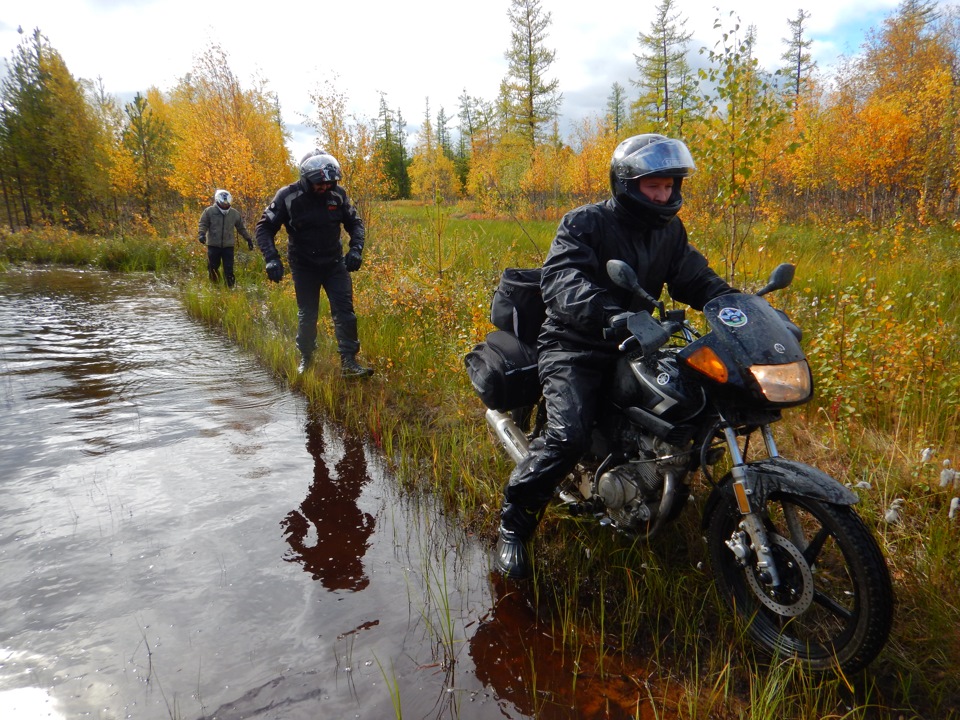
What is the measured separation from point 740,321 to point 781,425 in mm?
2098

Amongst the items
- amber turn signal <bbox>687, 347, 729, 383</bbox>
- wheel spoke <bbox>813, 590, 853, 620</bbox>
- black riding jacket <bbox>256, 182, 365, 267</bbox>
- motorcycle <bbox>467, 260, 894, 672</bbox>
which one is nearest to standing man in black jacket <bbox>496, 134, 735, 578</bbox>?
motorcycle <bbox>467, 260, 894, 672</bbox>

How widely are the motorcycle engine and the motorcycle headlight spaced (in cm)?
52

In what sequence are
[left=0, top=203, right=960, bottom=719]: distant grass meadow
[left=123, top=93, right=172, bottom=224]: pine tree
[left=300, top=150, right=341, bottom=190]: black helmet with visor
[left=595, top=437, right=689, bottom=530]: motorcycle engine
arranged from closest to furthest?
[left=0, top=203, right=960, bottom=719]: distant grass meadow
[left=595, top=437, right=689, bottom=530]: motorcycle engine
[left=300, top=150, right=341, bottom=190]: black helmet with visor
[left=123, top=93, right=172, bottom=224]: pine tree

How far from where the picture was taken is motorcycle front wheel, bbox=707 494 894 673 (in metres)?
1.95

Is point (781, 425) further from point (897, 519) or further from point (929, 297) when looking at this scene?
point (929, 297)

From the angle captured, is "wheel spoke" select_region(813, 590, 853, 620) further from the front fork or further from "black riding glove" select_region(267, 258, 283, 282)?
"black riding glove" select_region(267, 258, 283, 282)

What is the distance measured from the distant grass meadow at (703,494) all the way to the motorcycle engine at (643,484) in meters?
0.28

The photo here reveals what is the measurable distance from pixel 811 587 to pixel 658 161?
1.95 m

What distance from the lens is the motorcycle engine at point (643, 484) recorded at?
254cm

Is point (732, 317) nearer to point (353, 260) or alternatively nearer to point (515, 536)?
point (515, 536)

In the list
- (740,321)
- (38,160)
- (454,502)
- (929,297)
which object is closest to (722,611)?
(740,321)

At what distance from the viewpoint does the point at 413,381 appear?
570cm

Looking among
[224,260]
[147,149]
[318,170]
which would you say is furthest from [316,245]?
[147,149]

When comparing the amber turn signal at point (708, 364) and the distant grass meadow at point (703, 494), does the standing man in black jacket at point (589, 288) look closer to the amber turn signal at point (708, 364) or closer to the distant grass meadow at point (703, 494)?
the amber turn signal at point (708, 364)
